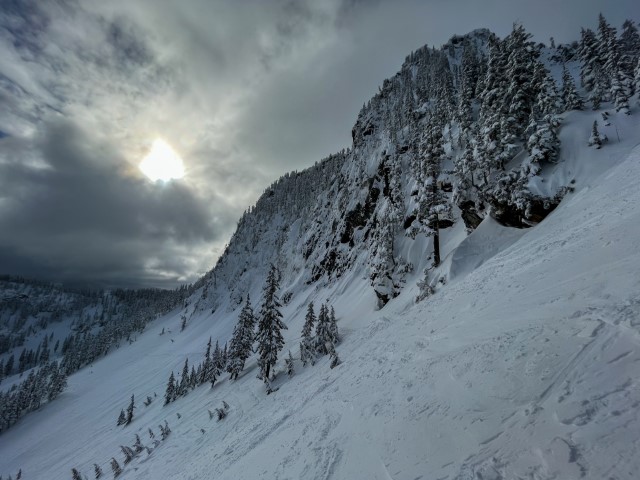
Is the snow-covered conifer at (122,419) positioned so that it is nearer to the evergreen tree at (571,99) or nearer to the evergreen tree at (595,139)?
the evergreen tree at (595,139)

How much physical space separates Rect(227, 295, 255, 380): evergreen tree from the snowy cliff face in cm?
1668

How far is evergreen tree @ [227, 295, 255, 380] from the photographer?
38.4 m

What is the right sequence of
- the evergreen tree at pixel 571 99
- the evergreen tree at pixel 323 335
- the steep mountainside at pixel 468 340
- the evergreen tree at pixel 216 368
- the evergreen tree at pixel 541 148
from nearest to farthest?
the steep mountainside at pixel 468 340 < the evergreen tree at pixel 541 148 < the evergreen tree at pixel 323 335 < the evergreen tree at pixel 571 99 < the evergreen tree at pixel 216 368

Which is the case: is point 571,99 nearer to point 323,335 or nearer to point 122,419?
point 323,335

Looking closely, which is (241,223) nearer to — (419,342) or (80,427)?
(80,427)

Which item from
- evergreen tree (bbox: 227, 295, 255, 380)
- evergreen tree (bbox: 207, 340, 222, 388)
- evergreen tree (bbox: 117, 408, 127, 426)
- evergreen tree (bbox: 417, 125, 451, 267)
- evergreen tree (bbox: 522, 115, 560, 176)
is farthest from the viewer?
evergreen tree (bbox: 117, 408, 127, 426)

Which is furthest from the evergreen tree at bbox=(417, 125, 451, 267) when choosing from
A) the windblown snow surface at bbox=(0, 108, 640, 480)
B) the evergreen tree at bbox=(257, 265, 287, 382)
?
the evergreen tree at bbox=(257, 265, 287, 382)

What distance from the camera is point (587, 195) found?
2195cm

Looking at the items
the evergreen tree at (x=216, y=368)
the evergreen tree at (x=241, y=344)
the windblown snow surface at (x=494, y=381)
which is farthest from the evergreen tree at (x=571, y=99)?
the evergreen tree at (x=216, y=368)

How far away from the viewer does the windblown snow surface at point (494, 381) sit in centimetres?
637

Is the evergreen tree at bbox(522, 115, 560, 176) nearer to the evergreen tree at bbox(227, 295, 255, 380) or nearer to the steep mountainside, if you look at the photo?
the steep mountainside

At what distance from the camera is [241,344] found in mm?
38906

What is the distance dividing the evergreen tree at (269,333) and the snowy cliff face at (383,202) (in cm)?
1185

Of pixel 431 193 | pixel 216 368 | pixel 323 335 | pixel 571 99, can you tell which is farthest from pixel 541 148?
pixel 216 368
